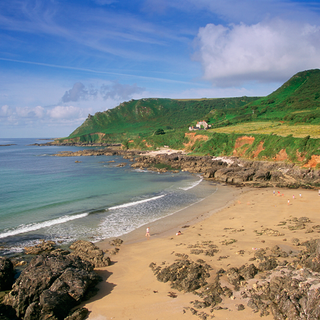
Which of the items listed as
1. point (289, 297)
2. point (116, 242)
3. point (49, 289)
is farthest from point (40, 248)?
point (289, 297)

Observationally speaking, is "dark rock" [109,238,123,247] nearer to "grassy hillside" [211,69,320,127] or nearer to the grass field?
the grass field

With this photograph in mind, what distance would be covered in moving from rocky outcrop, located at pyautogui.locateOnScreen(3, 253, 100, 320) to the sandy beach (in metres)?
0.85

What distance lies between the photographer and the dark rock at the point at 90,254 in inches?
577

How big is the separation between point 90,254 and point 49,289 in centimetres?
495

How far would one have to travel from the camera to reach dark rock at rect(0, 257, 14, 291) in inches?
473

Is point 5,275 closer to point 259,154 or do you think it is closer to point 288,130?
point 259,154

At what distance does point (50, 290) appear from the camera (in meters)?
10.4

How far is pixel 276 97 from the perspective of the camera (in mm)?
126812

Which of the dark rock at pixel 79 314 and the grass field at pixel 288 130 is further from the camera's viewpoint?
the grass field at pixel 288 130

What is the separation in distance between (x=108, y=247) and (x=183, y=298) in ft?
28.6

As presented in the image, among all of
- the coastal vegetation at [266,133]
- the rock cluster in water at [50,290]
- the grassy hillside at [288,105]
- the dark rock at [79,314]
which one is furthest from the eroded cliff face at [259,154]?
the dark rock at [79,314]

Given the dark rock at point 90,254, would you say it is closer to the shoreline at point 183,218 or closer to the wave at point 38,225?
the shoreline at point 183,218

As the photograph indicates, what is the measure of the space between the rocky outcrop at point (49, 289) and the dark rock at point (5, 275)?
1.44 metres

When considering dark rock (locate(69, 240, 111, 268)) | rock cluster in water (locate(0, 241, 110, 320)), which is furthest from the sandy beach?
rock cluster in water (locate(0, 241, 110, 320))
